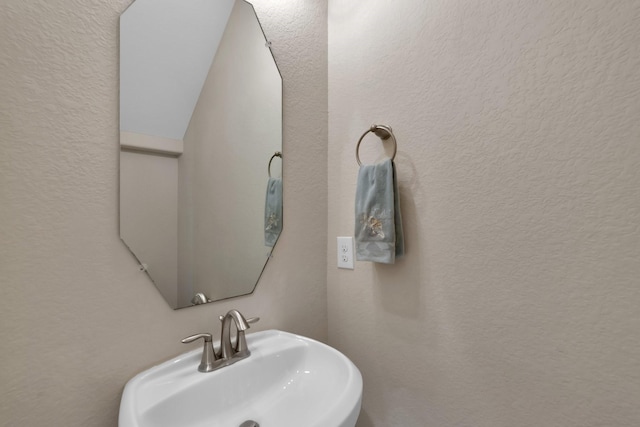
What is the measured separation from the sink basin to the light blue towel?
34 cm

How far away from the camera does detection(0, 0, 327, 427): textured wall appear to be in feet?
1.88

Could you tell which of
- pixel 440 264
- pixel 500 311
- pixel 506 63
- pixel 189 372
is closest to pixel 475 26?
pixel 506 63

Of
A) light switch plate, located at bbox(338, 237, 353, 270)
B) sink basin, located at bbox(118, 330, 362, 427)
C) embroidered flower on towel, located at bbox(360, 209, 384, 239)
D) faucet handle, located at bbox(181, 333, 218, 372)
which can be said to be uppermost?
embroidered flower on towel, located at bbox(360, 209, 384, 239)

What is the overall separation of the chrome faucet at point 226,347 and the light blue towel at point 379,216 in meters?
0.44

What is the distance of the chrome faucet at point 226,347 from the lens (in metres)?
0.77

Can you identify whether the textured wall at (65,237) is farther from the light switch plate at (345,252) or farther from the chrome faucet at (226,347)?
the light switch plate at (345,252)

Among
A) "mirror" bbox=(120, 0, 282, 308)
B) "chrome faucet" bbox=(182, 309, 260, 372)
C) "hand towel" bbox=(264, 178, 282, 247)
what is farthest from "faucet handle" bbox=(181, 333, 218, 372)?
"hand towel" bbox=(264, 178, 282, 247)

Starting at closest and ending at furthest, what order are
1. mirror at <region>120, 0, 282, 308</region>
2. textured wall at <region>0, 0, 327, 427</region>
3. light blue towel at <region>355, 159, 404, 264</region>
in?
textured wall at <region>0, 0, 327, 427</region> < mirror at <region>120, 0, 282, 308</region> < light blue towel at <region>355, 159, 404, 264</region>

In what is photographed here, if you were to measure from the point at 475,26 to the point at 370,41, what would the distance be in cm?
38

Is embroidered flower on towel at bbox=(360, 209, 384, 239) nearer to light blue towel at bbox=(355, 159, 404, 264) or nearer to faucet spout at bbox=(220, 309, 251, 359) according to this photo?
light blue towel at bbox=(355, 159, 404, 264)

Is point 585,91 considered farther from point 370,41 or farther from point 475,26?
point 370,41

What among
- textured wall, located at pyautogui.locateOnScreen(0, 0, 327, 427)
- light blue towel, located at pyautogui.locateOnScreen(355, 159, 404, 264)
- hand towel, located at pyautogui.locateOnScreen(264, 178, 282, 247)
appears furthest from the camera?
hand towel, located at pyautogui.locateOnScreen(264, 178, 282, 247)

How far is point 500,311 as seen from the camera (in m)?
0.72

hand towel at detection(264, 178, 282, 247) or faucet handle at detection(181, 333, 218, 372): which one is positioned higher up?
hand towel at detection(264, 178, 282, 247)
